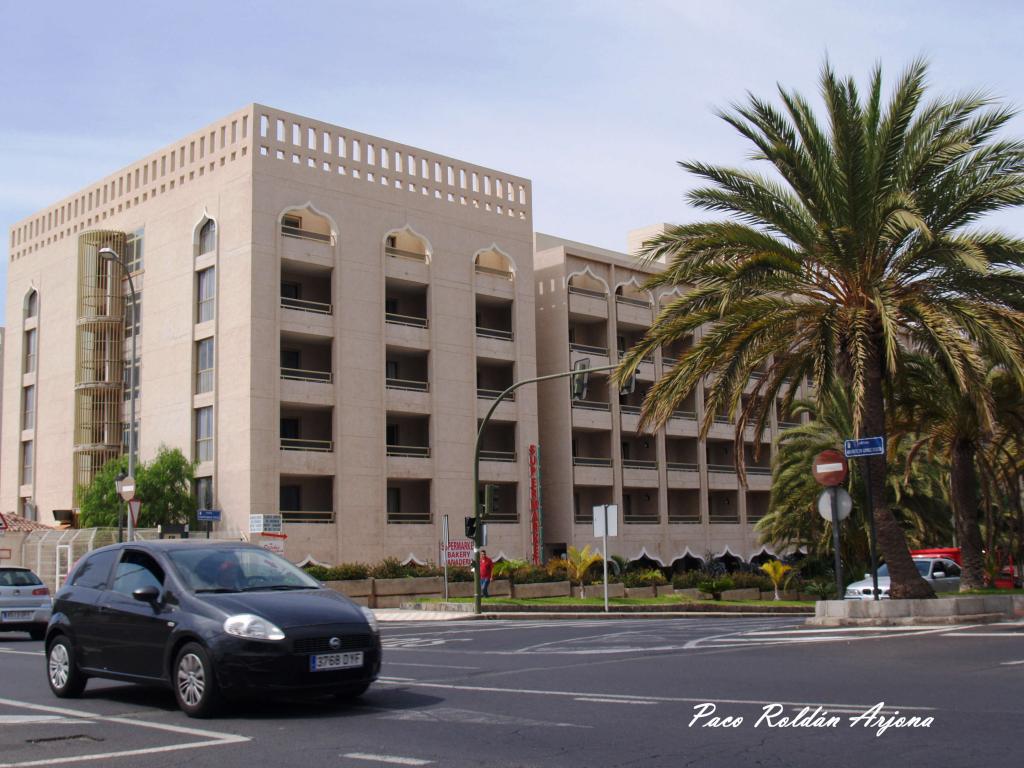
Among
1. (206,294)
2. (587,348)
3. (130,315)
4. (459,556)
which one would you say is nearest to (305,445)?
(206,294)

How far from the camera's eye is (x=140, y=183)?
152ft

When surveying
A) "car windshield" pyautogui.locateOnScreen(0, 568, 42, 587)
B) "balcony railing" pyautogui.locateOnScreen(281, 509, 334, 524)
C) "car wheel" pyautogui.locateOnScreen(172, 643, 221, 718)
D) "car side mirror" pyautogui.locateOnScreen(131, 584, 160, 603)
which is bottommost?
"car wheel" pyautogui.locateOnScreen(172, 643, 221, 718)

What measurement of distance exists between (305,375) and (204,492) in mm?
5763

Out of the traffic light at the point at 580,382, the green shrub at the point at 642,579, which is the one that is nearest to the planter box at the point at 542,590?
the green shrub at the point at 642,579

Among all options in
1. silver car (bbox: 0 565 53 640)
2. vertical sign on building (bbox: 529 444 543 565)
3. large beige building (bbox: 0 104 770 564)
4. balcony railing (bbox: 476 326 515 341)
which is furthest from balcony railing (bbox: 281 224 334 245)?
silver car (bbox: 0 565 53 640)

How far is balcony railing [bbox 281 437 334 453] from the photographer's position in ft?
134

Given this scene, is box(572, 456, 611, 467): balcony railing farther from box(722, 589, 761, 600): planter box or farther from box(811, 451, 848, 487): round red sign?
box(811, 451, 848, 487): round red sign

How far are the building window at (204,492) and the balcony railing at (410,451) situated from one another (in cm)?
707

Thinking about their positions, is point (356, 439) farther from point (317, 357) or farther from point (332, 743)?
point (332, 743)

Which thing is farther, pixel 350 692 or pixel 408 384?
pixel 408 384

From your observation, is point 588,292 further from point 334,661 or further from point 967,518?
point 334,661

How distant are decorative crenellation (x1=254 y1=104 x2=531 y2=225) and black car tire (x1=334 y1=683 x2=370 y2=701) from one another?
110 feet

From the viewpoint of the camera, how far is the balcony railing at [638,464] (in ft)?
173

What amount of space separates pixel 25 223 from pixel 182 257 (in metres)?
14.8
